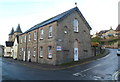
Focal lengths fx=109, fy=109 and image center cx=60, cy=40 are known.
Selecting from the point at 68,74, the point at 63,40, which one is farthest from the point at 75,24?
the point at 68,74

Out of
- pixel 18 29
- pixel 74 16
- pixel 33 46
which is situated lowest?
pixel 33 46

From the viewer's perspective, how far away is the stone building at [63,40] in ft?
59.0

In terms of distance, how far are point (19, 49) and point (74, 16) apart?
21903 millimetres

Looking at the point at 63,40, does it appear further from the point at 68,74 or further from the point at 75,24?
the point at 68,74

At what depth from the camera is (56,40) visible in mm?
17625

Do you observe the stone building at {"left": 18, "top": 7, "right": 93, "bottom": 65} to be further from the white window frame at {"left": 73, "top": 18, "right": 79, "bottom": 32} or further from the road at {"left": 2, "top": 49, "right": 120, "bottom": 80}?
the road at {"left": 2, "top": 49, "right": 120, "bottom": 80}

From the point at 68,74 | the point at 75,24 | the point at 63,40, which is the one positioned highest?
the point at 75,24

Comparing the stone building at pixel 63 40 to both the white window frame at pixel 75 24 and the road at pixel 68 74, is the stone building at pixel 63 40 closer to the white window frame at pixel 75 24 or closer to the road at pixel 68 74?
the white window frame at pixel 75 24

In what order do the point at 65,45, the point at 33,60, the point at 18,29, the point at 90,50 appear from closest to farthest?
the point at 65,45
the point at 90,50
the point at 33,60
the point at 18,29

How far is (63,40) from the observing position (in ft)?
61.3

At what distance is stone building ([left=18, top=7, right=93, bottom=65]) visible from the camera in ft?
59.0

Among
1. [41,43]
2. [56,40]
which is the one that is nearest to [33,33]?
[41,43]

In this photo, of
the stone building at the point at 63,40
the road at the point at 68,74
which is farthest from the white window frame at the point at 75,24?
the road at the point at 68,74

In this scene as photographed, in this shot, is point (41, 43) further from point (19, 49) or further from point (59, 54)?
point (19, 49)
